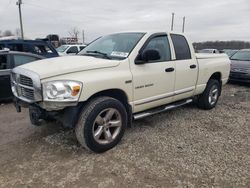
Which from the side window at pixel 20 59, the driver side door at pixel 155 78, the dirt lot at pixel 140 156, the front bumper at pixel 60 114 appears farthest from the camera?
the side window at pixel 20 59

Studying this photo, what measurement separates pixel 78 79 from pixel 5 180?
1.53 m

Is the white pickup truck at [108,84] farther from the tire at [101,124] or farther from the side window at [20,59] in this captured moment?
the side window at [20,59]

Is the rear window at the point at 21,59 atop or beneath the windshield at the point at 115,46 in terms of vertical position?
beneath

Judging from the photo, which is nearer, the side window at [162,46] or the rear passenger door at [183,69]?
the side window at [162,46]

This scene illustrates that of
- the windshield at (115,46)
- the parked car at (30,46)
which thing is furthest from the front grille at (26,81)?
the parked car at (30,46)

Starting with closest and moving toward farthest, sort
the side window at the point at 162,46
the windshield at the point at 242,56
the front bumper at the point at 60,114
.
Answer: the front bumper at the point at 60,114 < the side window at the point at 162,46 < the windshield at the point at 242,56

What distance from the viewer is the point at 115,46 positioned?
14.3 ft

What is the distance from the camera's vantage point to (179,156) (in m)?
3.66

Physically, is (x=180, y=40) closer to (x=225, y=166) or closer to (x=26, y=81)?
(x=225, y=166)

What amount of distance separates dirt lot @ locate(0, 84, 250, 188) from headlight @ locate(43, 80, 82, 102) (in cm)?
93

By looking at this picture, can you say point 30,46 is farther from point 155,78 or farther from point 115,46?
point 155,78

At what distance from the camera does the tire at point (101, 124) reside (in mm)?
3455

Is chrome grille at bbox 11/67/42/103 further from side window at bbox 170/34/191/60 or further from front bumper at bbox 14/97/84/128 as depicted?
side window at bbox 170/34/191/60

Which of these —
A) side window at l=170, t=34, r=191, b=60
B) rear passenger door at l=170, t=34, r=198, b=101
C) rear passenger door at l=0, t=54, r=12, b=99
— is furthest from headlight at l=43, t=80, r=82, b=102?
rear passenger door at l=0, t=54, r=12, b=99
